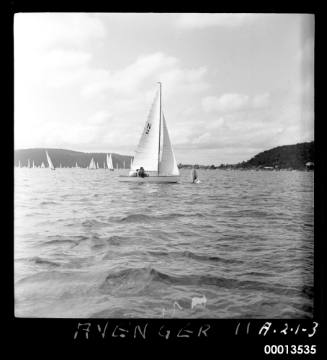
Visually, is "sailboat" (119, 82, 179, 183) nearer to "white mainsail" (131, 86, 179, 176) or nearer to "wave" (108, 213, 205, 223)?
"white mainsail" (131, 86, 179, 176)

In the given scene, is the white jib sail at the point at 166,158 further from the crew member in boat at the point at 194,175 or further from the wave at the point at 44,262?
the wave at the point at 44,262

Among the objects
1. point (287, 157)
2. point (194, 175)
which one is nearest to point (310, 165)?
point (287, 157)

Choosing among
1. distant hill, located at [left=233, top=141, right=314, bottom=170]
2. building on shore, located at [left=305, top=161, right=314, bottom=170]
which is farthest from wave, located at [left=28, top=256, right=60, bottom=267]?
building on shore, located at [left=305, top=161, right=314, bottom=170]

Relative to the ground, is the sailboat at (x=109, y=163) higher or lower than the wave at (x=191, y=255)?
higher

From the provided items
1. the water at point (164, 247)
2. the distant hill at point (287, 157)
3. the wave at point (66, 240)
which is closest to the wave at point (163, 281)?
the water at point (164, 247)

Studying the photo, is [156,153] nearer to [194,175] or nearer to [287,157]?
[194,175]

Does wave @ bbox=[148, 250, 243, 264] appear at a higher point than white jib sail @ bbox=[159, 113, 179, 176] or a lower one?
lower
